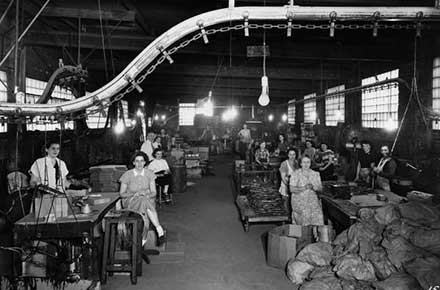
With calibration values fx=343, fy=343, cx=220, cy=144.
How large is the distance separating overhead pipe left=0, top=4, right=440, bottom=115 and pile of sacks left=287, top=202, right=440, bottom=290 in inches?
101

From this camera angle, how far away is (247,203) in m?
8.15

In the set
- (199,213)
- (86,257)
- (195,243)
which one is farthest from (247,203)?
(86,257)

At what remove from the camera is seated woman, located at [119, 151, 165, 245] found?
235 inches

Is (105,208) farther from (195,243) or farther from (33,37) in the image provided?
(33,37)

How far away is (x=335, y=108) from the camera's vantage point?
14219 millimetres

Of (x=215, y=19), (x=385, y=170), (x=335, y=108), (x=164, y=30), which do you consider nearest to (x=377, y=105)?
(x=335, y=108)

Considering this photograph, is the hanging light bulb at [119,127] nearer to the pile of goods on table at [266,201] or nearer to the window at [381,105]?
the pile of goods on table at [266,201]

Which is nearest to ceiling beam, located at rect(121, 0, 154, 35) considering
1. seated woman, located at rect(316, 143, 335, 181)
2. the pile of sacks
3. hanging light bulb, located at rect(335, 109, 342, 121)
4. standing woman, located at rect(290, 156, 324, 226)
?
standing woman, located at rect(290, 156, 324, 226)

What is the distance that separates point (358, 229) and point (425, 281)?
3.79 feet

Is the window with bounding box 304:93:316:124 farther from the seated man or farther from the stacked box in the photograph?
the seated man

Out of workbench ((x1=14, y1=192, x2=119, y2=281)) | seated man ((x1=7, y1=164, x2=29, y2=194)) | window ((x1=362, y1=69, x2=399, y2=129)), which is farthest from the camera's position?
window ((x1=362, y1=69, x2=399, y2=129))

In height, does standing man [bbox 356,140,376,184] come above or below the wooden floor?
above

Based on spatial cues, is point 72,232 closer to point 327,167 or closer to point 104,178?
point 104,178

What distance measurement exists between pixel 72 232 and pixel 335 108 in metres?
12.2
